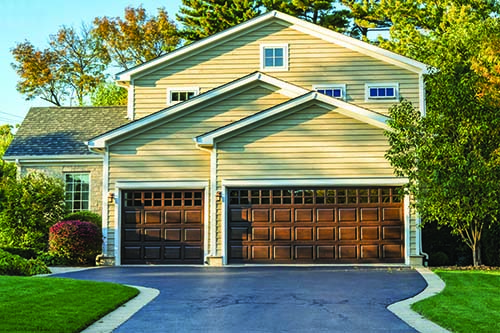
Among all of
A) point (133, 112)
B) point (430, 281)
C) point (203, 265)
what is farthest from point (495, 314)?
point (133, 112)

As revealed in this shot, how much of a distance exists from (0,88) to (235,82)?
991 inches

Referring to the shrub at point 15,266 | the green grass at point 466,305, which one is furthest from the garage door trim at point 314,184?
the shrub at point 15,266

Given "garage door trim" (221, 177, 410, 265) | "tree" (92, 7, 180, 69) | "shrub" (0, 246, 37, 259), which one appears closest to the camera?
"garage door trim" (221, 177, 410, 265)

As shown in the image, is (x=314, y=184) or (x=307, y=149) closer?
(x=314, y=184)

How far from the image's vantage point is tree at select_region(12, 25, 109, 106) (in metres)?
43.3

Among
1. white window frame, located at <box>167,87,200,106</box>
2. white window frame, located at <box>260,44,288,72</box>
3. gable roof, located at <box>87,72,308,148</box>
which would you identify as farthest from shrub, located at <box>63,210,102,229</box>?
white window frame, located at <box>260,44,288,72</box>

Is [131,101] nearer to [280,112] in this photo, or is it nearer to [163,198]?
[163,198]

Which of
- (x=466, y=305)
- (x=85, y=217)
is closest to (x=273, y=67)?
(x=85, y=217)

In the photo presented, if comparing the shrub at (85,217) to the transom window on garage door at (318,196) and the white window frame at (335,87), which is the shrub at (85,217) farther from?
the white window frame at (335,87)

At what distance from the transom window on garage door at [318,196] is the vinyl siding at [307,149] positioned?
0.42 metres

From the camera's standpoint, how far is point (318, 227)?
1967 centimetres

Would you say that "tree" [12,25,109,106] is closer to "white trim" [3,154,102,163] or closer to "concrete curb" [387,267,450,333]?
"white trim" [3,154,102,163]

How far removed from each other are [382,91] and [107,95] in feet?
83.0

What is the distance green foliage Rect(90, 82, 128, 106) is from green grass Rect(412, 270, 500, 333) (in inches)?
1261
